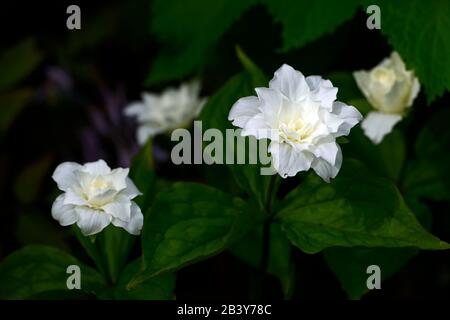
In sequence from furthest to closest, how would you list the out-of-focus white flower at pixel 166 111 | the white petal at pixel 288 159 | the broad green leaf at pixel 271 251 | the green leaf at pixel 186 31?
the out-of-focus white flower at pixel 166 111 → the green leaf at pixel 186 31 → the broad green leaf at pixel 271 251 → the white petal at pixel 288 159

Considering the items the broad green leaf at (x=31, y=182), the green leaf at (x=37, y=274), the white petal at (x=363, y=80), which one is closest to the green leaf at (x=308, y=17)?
the white petal at (x=363, y=80)

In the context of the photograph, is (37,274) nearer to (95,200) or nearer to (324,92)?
(95,200)

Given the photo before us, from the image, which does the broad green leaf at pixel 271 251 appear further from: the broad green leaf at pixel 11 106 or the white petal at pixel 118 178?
the broad green leaf at pixel 11 106

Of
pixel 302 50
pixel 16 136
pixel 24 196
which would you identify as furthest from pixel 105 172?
pixel 16 136

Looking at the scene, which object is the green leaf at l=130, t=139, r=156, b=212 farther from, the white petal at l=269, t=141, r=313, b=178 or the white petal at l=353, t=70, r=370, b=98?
the white petal at l=353, t=70, r=370, b=98

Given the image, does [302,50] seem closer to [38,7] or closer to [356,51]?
[356,51]

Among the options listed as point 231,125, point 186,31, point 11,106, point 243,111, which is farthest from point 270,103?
point 11,106

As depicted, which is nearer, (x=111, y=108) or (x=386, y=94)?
(x=386, y=94)
